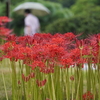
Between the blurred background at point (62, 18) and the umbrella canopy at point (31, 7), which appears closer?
the umbrella canopy at point (31, 7)

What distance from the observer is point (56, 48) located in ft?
6.98

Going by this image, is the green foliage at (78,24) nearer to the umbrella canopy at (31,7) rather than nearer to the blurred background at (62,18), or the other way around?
the blurred background at (62,18)

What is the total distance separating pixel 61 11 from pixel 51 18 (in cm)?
80

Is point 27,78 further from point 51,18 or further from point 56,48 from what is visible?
point 51,18

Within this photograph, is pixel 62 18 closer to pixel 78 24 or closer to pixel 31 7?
pixel 78 24

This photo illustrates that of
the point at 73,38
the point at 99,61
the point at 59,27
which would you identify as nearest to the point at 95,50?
the point at 99,61

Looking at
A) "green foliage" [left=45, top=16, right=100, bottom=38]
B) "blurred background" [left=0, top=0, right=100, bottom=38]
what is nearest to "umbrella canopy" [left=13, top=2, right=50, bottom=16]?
"blurred background" [left=0, top=0, right=100, bottom=38]

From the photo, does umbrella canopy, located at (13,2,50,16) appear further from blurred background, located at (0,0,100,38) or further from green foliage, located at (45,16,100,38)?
green foliage, located at (45,16,100,38)

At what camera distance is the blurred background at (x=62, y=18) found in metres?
13.4

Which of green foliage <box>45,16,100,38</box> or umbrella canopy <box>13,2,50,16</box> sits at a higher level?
umbrella canopy <box>13,2,50,16</box>

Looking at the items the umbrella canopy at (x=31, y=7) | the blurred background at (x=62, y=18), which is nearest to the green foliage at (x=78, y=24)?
the blurred background at (x=62, y=18)

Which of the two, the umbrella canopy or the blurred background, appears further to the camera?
the blurred background

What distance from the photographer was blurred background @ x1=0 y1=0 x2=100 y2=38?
44.0 feet

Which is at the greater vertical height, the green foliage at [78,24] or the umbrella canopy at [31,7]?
the umbrella canopy at [31,7]
